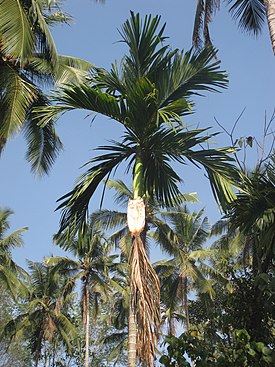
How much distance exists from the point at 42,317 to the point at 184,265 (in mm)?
8828

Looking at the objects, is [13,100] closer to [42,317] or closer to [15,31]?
[15,31]

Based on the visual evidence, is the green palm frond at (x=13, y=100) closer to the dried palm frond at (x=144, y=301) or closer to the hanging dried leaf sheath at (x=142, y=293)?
the hanging dried leaf sheath at (x=142, y=293)

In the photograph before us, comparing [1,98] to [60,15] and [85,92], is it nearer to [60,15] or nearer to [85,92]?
[60,15]

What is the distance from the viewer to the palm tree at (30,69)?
33.2 feet

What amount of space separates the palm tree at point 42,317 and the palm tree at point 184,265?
217 inches

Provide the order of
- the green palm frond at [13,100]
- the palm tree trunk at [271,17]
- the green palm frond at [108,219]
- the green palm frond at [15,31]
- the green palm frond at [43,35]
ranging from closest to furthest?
the palm tree trunk at [271,17] → the green palm frond at [15,31] → the green palm frond at [13,100] → the green palm frond at [43,35] → the green palm frond at [108,219]

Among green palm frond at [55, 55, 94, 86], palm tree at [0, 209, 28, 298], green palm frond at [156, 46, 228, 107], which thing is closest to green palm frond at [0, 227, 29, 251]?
Answer: palm tree at [0, 209, 28, 298]

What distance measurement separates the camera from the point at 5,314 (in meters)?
30.7

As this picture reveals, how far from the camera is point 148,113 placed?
6695mm

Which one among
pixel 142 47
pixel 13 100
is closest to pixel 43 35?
pixel 13 100

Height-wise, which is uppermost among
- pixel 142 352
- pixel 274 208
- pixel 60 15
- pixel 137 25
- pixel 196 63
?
pixel 60 15

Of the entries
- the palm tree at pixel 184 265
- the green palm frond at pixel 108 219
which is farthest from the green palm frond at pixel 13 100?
the palm tree at pixel 184 265

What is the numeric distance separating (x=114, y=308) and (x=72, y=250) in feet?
17.1

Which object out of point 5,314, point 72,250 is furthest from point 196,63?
point 5,314
